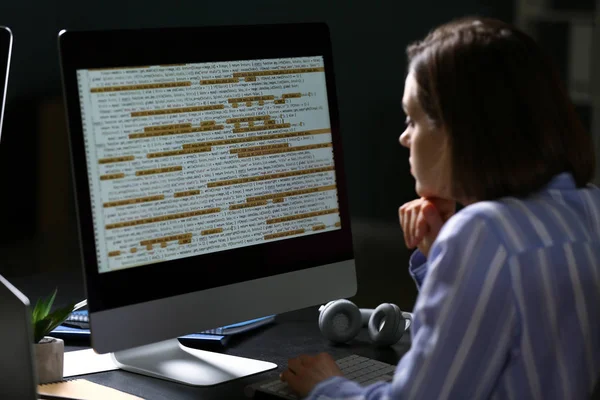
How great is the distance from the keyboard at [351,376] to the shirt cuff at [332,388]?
9cm

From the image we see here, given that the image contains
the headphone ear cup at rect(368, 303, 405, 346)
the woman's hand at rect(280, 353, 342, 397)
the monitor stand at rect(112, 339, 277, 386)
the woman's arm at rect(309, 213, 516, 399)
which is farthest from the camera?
the headphone ear cup at rect(368, 303, 405, 346)

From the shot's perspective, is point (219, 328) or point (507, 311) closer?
point (507, 311)

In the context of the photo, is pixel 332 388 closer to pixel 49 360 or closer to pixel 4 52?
pixel 49 360

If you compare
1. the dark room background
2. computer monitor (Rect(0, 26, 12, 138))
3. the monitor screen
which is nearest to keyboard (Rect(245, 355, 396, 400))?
the monitor screen

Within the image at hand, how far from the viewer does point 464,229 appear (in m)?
0.97

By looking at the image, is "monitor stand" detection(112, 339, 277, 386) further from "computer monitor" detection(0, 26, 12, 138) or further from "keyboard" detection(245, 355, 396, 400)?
"computer monitor" detection(0, 26, 12, 138)

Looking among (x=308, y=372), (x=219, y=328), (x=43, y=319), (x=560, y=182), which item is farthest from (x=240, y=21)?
(x=560, y=182)

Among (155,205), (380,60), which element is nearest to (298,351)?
(155,205)

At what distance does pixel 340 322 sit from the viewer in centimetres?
154

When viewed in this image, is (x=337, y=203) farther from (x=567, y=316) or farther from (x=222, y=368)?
(x=567, y=316)

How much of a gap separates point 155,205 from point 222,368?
0.92 ft

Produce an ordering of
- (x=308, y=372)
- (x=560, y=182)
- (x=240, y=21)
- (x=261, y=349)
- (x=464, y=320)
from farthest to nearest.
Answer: (x=240, y=21) → (x=261, y=349) → (x=308, y=372) → (x=560, y=182) → (x=464, y=320)

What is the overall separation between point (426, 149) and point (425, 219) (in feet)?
0.84

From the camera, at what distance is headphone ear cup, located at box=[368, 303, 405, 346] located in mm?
1503
